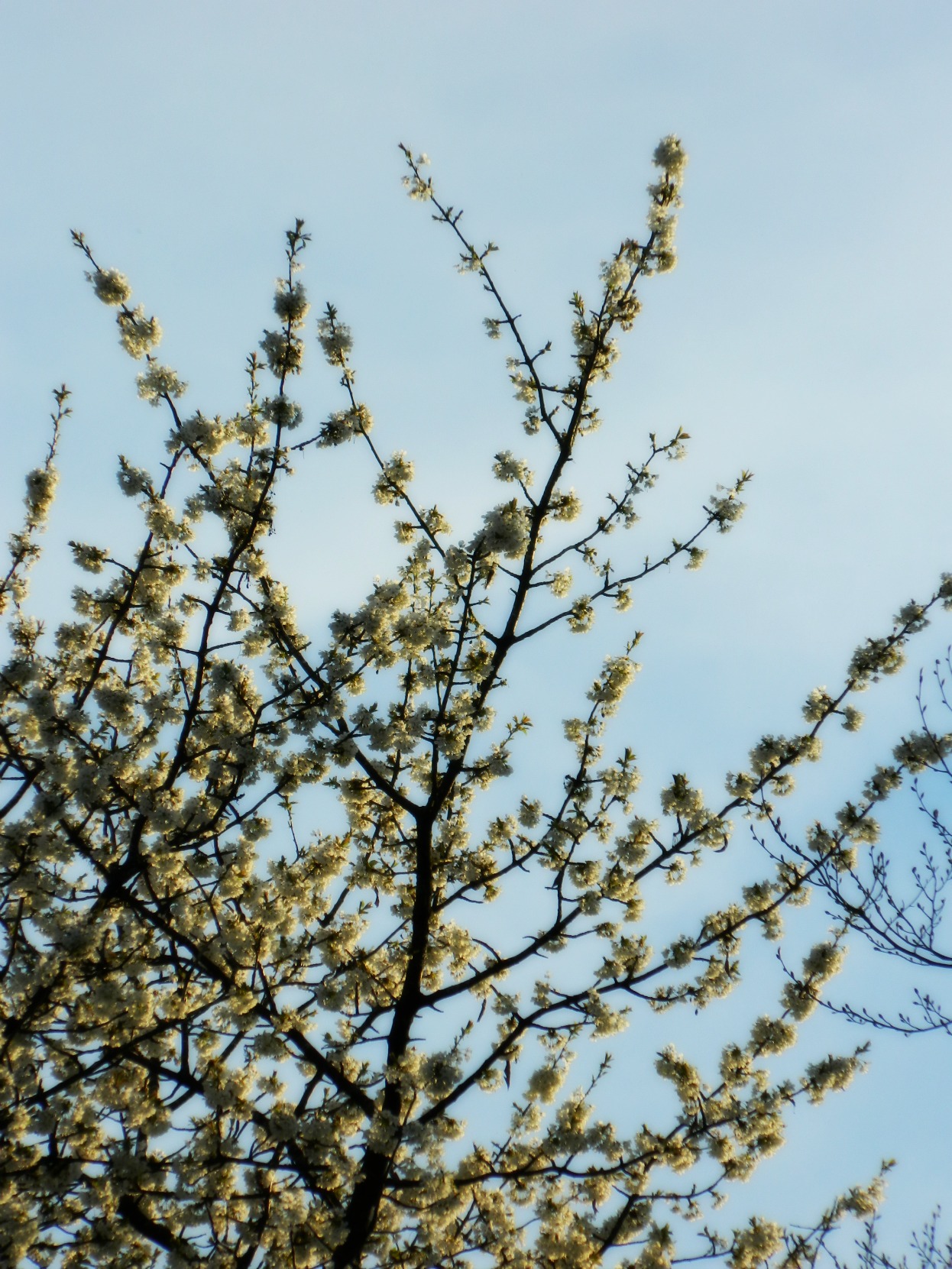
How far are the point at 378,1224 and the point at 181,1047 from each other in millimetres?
2290

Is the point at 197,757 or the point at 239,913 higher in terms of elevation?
the point at 197,757

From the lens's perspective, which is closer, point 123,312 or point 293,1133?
point 293,1133

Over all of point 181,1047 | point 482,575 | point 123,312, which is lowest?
point 181,1047

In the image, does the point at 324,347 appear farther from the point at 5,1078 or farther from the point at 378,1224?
the point at 378,1224

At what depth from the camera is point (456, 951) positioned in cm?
900

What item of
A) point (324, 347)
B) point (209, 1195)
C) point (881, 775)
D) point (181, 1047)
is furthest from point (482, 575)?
point (209, 1195)

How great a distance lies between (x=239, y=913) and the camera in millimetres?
7906

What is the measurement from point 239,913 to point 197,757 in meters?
1.41

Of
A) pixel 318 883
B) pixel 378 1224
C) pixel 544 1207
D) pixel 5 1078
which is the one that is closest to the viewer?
pixel 5 1078

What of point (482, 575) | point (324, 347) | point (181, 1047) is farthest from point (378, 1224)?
point (324, 347)

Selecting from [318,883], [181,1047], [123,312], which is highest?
[123,312]

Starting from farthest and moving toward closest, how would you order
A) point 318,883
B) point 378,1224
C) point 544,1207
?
point 318,883
point 544,1207
point 378,1224

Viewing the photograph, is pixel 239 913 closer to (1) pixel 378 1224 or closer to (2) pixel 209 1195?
(2) pixel 209 1195

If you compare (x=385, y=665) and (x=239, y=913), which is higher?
(x=385, y=665)
